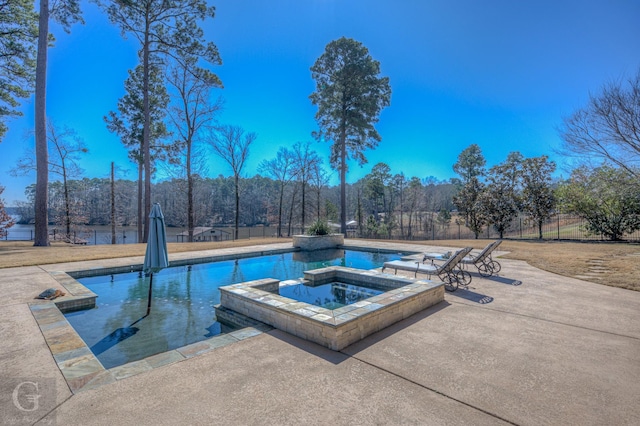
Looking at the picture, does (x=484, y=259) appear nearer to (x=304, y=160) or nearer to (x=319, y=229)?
(x=319, y=229)

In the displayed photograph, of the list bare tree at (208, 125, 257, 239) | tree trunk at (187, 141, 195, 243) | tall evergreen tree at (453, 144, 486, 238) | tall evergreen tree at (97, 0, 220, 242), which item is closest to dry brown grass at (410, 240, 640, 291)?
tall evergreen tree at (453, 144, 486, 238)

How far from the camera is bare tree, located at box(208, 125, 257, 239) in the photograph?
23531 millimetres

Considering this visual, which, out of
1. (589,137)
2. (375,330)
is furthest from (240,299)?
(589,137)

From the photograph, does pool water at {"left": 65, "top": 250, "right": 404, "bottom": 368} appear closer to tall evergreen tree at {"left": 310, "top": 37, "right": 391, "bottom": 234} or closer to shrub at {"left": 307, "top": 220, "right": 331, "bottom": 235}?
shrub at {"left": 307, "top": 220, "right": 331, "bottom": 235}

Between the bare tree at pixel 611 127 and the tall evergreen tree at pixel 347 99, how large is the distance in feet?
36.3

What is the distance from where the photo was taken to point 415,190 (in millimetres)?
36031

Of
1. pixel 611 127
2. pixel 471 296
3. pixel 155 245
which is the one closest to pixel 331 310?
pixel 471 296

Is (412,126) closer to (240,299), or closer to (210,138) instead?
(210,138)

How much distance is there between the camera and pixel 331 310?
12.1 feet

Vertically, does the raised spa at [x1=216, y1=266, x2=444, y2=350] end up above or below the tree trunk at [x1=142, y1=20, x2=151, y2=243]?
below

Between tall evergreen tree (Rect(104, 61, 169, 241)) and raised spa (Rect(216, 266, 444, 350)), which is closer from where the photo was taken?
raised spa (Rect(216, 266, 444, 350))

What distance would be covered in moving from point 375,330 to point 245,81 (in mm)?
18096

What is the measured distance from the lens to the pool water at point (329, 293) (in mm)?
5750

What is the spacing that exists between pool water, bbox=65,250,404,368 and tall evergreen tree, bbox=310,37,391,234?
1090cm
